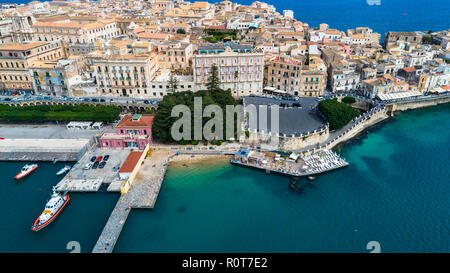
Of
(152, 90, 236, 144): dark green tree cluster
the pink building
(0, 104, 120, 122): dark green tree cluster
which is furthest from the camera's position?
(0, 104, 120, 122): dark green tree cluster

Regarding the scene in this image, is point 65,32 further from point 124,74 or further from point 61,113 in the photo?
point 61,113

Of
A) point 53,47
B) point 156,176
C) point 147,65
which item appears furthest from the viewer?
point 53,47

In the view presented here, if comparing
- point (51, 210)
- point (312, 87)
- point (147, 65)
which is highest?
point (147, 65)

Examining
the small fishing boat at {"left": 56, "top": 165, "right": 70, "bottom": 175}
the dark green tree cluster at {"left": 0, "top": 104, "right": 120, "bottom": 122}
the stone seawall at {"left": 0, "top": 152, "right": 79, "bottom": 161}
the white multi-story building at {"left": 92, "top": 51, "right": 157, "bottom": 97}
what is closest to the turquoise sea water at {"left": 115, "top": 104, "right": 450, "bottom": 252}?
the small fishing boat at {"left": 56, "top": 165, "right": 70, "bottom": 175}

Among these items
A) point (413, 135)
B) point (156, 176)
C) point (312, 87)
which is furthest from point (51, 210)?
point (413, 135)

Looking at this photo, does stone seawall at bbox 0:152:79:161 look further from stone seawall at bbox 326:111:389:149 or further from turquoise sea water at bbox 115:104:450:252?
stone seawall at bbox 326:111:389:149

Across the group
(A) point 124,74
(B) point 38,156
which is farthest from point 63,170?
(A) point 124,74

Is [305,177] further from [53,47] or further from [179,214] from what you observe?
[53,47]
